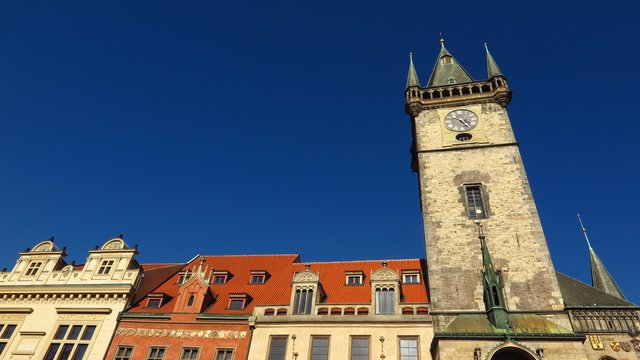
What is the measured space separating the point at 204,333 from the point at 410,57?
27930 millimetres

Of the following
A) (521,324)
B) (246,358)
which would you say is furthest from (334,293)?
(521,324)

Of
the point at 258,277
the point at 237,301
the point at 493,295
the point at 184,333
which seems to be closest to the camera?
the point at 493,295

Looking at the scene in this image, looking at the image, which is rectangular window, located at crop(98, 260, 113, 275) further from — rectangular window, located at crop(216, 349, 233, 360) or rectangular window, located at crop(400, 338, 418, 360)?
rectangular window, located at crop(400, 338, 418, 360)

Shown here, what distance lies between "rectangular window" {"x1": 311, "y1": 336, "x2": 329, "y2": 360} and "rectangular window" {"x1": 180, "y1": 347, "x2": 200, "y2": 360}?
610cm

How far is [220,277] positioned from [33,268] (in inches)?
469

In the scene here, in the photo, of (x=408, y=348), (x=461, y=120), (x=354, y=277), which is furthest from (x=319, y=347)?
(x=461, y=120)

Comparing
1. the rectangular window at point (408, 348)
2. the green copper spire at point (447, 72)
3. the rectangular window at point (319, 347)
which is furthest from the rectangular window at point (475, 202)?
the green copper spire at point (447, 72)

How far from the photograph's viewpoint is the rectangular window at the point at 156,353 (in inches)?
895

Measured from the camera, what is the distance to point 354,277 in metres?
26.6

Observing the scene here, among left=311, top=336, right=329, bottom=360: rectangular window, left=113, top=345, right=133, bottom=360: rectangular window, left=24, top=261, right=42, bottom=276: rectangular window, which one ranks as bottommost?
left=113, top=345, right=133, bottom=360: rectangular window

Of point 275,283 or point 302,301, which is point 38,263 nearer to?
point 275,283

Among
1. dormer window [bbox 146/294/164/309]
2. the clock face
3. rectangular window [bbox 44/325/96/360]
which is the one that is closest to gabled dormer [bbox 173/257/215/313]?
dormer window [bbox 146/294/164/309]

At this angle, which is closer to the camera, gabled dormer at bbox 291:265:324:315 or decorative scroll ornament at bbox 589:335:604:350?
decorative scroll ornament at bbox 589:335:604:350

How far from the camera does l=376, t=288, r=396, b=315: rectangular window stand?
2238 centimetres
